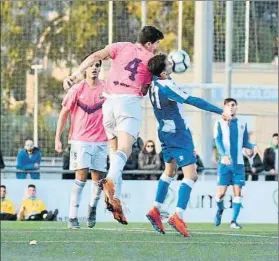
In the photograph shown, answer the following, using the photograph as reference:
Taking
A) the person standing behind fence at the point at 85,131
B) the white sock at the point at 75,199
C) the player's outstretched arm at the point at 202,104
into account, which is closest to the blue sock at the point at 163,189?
the person standing behind fence at the point at 85,131

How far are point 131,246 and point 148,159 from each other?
11.1 meters

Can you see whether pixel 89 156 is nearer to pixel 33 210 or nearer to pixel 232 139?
pixel 232 139

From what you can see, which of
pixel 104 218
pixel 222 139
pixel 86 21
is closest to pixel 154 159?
pixel 104 218

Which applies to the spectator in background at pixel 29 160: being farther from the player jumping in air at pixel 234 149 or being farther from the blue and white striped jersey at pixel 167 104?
the blue and white striped jersey at pixel 167 104

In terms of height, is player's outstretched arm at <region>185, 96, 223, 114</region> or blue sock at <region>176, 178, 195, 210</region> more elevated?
player's outstretched arm at <region>185, 96, 223, 114</region>

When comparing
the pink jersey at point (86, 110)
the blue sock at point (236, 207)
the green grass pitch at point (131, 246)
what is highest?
the pink jersey at point (86, 110)

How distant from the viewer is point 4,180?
68.9ft

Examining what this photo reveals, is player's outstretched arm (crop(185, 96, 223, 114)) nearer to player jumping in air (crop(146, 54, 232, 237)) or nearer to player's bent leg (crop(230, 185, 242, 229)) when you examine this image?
player jumping in air (crop(146, 54, 232, 237))

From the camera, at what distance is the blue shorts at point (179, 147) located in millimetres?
12797

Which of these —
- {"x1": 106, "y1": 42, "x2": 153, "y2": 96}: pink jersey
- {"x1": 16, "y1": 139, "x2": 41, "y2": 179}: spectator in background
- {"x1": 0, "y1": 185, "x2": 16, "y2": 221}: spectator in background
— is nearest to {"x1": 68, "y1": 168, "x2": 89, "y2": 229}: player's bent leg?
{"x1": 106, "y1": 42, "x2": 153, "y2": 96}: pink jersey

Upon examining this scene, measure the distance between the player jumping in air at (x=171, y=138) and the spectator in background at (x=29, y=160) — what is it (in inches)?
348

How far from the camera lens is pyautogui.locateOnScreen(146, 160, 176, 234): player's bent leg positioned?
12.5m

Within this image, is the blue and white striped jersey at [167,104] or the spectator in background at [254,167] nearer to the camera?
the blue and white striped jersey at [167,104]

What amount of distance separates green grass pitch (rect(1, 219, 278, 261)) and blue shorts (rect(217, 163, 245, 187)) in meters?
4.33
